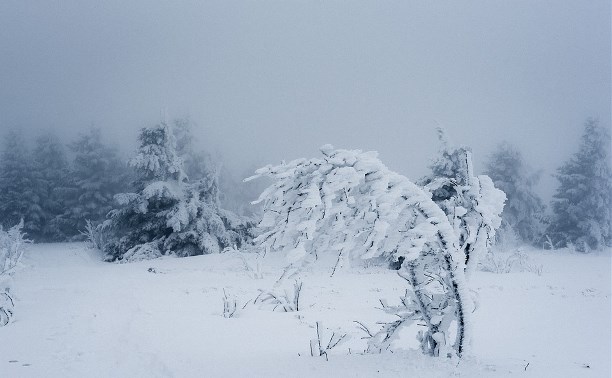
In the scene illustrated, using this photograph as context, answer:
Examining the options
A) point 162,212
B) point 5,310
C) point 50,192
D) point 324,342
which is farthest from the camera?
point 50,192

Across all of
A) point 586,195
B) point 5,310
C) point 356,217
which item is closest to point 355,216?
point 356,217

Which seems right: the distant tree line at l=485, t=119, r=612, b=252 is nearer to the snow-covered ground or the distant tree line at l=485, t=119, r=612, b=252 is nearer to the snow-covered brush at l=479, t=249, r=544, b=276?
the snow-covered brush at l=479, t=249, r=544, b=276

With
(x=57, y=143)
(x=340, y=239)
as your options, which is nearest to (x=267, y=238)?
(x=340, y=239)

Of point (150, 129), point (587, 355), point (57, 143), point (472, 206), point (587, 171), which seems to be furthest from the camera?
point (57, 143)

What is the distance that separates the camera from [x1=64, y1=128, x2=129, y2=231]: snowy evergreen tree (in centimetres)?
3419

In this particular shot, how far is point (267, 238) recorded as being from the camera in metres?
4.36

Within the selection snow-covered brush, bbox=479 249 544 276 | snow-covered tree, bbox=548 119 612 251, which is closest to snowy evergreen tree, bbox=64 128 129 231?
snow-covered brush, bbox=479 249 544 276

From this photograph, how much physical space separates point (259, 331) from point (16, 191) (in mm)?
36641

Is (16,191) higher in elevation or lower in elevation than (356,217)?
lower

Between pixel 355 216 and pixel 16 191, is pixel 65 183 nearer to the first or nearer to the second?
pixel 16 191

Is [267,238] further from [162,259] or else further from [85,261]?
[85,261]

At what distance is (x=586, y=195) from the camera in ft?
100

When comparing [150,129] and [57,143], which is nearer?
[150,129]

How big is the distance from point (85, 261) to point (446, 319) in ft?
77.4
